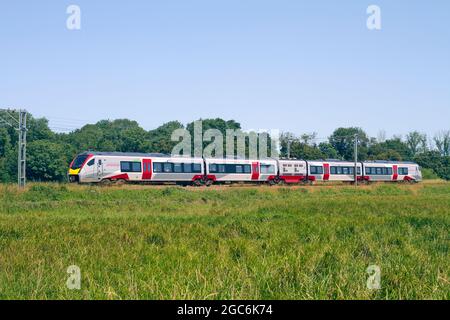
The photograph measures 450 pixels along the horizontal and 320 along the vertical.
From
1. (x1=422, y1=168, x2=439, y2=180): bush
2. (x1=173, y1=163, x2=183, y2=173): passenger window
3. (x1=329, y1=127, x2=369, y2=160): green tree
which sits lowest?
(x1=422, y1=168, x2=439, y2=180): bush

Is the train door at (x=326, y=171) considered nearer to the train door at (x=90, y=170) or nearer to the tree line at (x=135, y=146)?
the tree line at (x=135, y=146)

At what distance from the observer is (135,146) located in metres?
72.2

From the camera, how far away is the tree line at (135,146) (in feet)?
197

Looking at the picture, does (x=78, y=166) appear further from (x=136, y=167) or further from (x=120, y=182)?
(x=136, y=167)

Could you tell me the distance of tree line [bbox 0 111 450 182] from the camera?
197 feet

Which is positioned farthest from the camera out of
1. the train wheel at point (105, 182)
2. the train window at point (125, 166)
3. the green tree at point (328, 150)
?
the green tree at point (328, 150)

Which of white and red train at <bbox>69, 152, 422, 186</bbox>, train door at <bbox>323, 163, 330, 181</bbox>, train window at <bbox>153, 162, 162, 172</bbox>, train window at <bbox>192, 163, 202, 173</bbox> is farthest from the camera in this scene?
train door at <bbox>323, 163, 330, 181</bbox>

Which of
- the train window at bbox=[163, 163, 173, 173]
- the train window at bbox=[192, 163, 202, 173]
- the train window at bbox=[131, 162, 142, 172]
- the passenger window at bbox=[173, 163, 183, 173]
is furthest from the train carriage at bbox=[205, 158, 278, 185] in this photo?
the train window at bbox=[131, 162, 142, 172]

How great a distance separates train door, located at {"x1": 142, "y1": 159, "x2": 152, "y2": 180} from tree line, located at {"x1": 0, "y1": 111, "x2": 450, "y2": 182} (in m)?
21.9

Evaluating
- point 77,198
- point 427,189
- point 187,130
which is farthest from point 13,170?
point 427,189

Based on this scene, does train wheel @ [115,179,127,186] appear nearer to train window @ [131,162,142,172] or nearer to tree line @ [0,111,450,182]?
train window @ [131,162,142,172]

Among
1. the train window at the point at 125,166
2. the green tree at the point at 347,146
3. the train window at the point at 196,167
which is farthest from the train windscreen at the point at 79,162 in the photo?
the green tree at the point at 347,146

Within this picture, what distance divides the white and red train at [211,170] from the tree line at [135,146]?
684 cm
